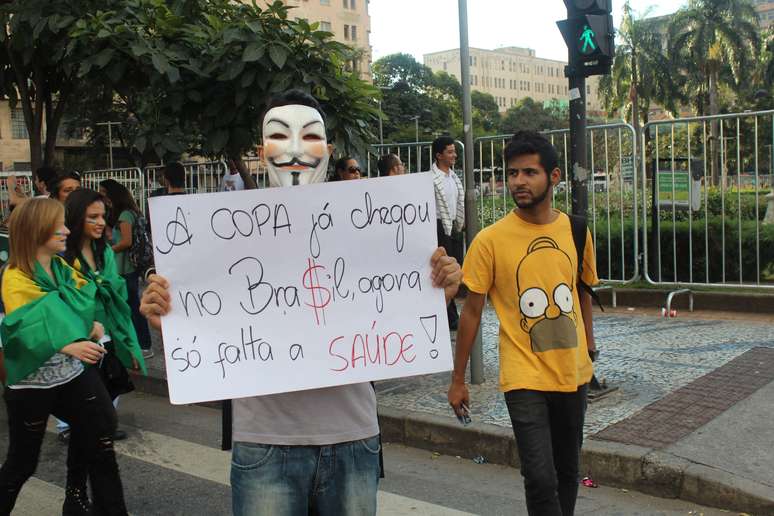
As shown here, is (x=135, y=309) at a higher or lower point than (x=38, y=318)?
lower

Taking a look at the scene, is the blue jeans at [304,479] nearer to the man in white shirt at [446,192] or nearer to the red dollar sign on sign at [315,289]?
the red dollar sign on sign at [315,289]

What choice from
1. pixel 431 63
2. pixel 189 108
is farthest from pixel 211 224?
pixel 431 63

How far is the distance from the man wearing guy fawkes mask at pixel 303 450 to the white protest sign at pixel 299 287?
5 cm

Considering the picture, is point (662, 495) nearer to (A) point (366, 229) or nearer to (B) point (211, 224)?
(A) point (366, 229)

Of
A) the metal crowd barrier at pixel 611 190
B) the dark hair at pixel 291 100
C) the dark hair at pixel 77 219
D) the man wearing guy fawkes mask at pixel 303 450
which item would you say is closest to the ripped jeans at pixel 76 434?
the dark hair at pixel 77 219

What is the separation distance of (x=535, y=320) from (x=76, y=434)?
227 cm

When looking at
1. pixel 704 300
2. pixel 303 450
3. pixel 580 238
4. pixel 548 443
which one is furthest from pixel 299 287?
pixel 704 300

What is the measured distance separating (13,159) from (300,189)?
2311 inches

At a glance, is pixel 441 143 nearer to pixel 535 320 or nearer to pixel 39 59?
pixel 39 59

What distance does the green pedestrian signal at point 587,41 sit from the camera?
233 inches

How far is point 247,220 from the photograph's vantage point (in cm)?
269

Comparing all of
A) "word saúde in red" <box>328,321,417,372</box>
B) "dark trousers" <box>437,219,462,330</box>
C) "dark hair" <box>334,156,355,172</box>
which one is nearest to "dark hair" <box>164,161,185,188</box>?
"dark hair" <box>334,156,355,172</box>

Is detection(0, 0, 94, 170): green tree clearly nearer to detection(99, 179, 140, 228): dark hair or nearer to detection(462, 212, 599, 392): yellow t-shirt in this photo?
detection(99, 179, 140, 228): dark hair

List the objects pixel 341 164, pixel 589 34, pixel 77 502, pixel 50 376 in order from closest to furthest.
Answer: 1. pixel 50 376
2. pixel 77 502
3. pixel 589 34
4. pixel 341 164
